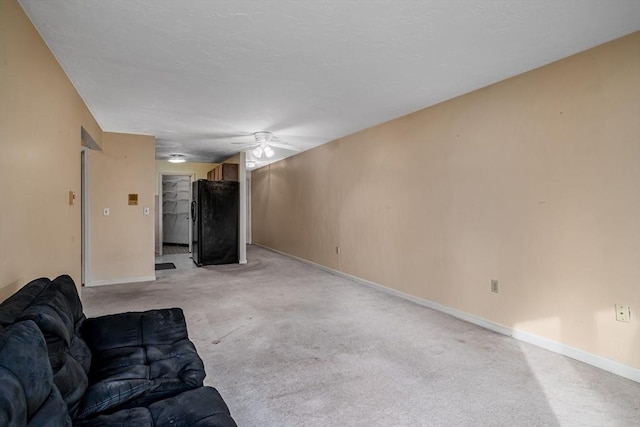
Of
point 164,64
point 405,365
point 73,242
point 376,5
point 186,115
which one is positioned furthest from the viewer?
point 186,115

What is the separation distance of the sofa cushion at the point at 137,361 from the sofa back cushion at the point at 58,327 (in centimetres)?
7

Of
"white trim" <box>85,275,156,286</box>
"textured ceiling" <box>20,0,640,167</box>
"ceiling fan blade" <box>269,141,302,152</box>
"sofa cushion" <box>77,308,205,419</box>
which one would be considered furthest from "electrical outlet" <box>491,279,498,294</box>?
"white trim" <box>85,275,156,286</box>

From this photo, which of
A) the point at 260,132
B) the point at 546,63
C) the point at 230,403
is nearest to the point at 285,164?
the point at 260,132

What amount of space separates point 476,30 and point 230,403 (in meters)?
2.80

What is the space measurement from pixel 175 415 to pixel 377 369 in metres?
1.60

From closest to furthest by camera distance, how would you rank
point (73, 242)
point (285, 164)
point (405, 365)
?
point (405, 365)
point (73, 242)
point (285, 164)

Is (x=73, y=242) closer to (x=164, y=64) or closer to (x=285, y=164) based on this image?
(x=164, y=64)

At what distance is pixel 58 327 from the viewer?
1.38m

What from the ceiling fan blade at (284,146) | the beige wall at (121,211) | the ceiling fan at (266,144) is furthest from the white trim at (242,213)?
the beige wall at (121,211)

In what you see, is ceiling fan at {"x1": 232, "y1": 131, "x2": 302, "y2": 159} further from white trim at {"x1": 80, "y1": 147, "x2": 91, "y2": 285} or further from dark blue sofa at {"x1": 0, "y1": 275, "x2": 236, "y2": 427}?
dark blue sofa at {"x1": 0, "y1": 275, "x2": 236, "y2": 427}

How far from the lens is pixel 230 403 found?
2.07 m

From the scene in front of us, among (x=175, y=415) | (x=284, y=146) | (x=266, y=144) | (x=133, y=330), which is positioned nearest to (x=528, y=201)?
(x=175, y=415)

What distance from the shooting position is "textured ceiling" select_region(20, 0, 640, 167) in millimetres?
1995

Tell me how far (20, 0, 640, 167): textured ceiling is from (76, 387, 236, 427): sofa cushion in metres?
1.98
